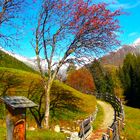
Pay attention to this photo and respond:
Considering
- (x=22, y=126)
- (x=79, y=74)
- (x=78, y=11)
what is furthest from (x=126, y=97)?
(x=22, y=126)

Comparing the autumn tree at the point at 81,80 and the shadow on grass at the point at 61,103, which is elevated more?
the autumn tree at the point at 81,80

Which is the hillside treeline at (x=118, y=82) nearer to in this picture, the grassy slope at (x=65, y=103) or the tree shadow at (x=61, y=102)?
the grassy slope at (x=65, y=103)

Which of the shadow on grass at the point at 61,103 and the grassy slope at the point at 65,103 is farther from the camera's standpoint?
the shadow on grass at the point at 61,103

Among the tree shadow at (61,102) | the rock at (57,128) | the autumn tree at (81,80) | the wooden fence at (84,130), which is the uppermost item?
the autumn tree at (81,80)

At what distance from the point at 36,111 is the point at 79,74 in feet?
246

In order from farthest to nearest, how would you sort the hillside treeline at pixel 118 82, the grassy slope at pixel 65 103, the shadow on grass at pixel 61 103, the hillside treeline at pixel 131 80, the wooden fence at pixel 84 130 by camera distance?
the hillside treeline at pixel 118 82 < the hillside treeline at pixel 131 80 < the shadow on grass at pixel 61 103 < the grassy slope at pixel 65 103 < the wooden fence at pixel 84 130

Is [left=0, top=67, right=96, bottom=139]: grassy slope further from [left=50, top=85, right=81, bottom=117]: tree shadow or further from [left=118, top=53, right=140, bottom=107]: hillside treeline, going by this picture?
[left=118, top=53, right=140, bottom=107]: hillside treeline

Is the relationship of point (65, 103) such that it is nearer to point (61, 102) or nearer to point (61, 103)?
point (61, 102)

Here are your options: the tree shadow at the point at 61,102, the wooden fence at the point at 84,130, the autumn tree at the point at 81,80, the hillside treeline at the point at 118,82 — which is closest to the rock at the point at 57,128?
Answer: the tree shadow at the point at 61,102

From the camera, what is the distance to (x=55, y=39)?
87.8 ft

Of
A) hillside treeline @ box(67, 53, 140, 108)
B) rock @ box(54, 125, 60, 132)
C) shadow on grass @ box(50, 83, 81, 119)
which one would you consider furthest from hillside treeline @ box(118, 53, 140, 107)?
rock @ box(54, 125, 60, 132)

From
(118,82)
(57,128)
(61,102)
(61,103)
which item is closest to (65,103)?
(61,102)

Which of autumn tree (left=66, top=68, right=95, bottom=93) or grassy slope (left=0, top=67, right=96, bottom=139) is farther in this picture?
autumn tree (left=66, top=68, right=95, bottom=93)

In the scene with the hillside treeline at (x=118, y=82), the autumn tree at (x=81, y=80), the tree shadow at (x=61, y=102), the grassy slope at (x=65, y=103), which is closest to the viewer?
the grassy slope at (x=65, y=103)
